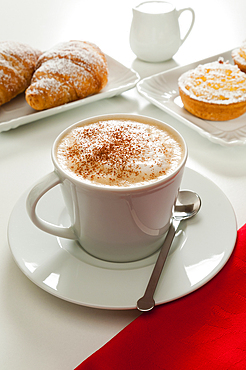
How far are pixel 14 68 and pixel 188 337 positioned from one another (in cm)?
111

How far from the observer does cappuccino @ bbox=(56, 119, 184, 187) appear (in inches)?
26.0

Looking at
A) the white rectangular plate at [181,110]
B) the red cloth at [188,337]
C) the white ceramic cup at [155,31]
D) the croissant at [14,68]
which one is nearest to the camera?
the red cloth at [188,337]

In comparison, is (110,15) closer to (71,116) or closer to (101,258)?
(71,116)

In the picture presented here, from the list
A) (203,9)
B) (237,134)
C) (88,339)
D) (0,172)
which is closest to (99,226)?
(88,339)

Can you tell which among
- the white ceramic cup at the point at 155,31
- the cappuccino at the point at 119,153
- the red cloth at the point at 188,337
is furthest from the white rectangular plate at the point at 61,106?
the red cloth at the point at 188,337

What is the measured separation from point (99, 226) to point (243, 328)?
287 millimetres

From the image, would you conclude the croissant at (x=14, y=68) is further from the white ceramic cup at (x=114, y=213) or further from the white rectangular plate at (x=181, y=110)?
the white ceramic cup at (x=114, y=213)

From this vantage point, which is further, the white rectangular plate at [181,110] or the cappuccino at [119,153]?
the white rectangular plate at [181,110]

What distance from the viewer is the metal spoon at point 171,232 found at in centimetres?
60

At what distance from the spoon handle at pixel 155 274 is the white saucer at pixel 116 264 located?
11mm

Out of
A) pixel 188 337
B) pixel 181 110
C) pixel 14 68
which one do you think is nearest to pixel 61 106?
pixel 14 68

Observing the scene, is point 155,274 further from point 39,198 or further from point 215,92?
point 215,92

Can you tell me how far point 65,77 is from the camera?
4.16 feet

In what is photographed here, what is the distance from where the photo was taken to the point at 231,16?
7.29 ft
